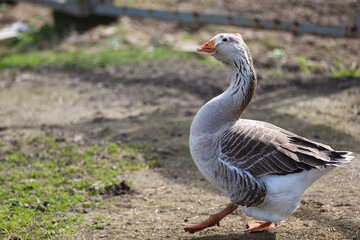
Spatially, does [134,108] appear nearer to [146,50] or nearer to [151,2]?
[146,50]

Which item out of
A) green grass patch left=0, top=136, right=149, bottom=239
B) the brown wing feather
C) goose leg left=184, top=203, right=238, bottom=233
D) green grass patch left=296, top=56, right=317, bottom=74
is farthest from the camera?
green grass patch left=296, top=56, right=317, bottom=74

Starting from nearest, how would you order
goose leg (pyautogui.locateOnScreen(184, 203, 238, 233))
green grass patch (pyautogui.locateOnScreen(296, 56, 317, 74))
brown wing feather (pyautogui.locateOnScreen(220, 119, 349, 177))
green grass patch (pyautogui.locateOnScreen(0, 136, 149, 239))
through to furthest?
brown wing feather (pyautogui.locateOnScreen(220, 119, 349, 177))
goose leg (pyautogui.locateOnScreen(184, 203, 238, 233))
green grass patch (pyautogui.locateOnScreen(0, 136, 149, 239))
green grass patch (pyautogui.locateOnScreen(296, 56, 317, 74))

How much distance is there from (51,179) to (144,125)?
5.27 feet

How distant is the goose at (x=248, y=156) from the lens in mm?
3430

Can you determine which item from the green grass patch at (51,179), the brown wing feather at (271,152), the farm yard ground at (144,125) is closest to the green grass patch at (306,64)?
the farm yard ground at (144,125)

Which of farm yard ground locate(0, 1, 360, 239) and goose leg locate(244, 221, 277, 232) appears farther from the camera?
farm yard ground locate(0, 1, 360, 239)

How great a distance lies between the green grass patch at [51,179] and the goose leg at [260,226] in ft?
4.66

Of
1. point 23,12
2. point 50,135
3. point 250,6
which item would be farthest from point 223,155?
point 23,12

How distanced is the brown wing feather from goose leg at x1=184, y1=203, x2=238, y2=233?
408 millimetres

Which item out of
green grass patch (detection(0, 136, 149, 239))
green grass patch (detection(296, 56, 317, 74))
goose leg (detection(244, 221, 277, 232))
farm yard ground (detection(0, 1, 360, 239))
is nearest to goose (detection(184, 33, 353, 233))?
goose leg (detection(244, 221, 277, 232))

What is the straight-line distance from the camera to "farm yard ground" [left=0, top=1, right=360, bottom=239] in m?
4.05

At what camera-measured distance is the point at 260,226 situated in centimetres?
375

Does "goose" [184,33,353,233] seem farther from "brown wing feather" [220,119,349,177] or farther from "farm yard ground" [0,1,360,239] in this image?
"farm yard ground" [0,1,360,239]

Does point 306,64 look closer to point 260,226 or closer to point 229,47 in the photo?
point 229,47
